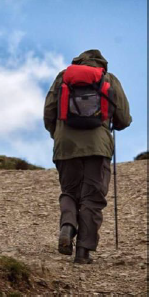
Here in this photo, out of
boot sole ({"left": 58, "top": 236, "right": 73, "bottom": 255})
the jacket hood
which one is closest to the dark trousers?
boot sole ({"left": 58, "top": 236, "right": 73, "bottom": 255})

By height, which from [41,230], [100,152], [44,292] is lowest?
[44,292]

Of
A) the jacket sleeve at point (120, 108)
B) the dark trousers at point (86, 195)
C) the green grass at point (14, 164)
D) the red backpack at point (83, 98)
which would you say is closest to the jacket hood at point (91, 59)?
the jacket sleeve at point (120, 108)

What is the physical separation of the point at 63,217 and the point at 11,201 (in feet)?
21.3

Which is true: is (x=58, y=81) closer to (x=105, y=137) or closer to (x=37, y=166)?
(x=105, y=137)

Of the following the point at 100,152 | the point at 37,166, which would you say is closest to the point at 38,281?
the point at 100,152

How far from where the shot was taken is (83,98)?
7.59 meters

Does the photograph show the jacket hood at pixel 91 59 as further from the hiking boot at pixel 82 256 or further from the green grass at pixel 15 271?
the green grass at pixel 15 271

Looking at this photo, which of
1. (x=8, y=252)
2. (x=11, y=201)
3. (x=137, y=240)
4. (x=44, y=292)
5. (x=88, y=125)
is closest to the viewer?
(x=44, y=292)

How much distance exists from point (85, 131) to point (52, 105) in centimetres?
62

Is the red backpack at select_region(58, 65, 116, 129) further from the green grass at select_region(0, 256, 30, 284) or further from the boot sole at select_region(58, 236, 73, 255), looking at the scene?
the green grass at select_region(0, 256, 30, 284)

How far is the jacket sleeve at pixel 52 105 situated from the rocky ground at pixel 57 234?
179 cm

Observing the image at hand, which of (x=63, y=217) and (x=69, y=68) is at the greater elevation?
(x=69, y=68)

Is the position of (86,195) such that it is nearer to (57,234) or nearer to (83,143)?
(83,143)

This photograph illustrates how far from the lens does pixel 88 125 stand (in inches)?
299
